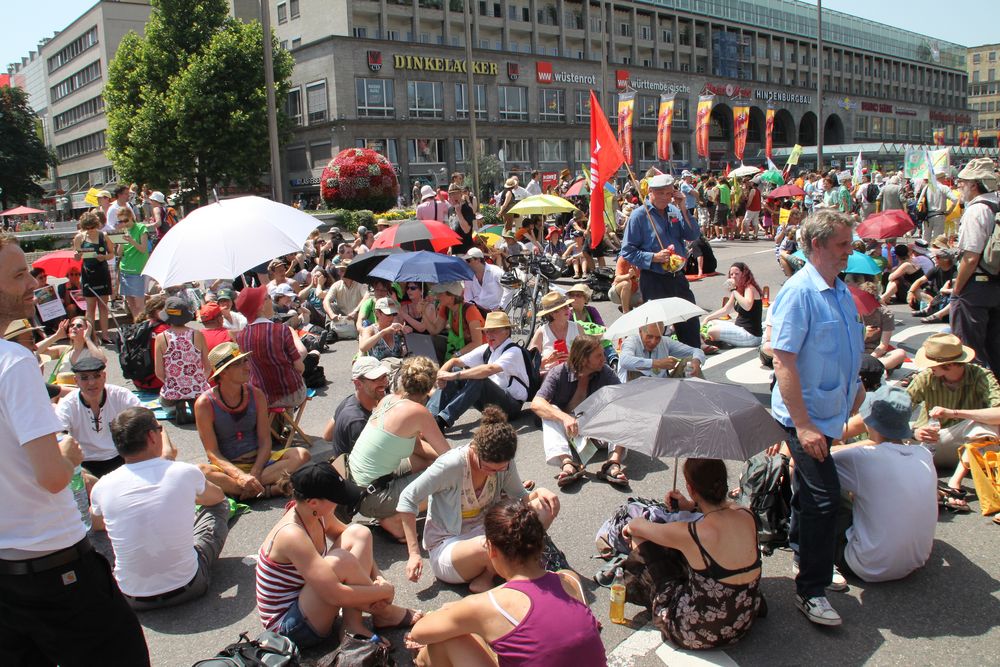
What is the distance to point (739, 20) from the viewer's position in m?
77.8

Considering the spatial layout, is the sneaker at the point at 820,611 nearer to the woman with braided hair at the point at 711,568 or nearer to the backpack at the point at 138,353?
the woman with braided hair at the point at 711,568

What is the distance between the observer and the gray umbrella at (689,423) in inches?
149

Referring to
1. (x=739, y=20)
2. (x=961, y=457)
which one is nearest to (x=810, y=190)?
(x=961, y=457)

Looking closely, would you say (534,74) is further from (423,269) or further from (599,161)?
(423,269)

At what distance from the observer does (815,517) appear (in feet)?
12.2

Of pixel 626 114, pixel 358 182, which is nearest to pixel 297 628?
pixel 626 114

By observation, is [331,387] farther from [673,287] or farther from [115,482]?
[115,482]

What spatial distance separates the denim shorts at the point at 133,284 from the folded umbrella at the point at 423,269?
5328mm

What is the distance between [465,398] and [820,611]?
3966 mm

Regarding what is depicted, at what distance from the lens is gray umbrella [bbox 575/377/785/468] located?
379cm

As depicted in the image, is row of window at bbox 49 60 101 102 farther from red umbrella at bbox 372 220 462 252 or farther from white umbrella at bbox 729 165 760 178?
red umbrella at bbox 372 220 462 252

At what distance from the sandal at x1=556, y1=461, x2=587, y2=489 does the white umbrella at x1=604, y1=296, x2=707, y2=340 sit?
4.23 ft

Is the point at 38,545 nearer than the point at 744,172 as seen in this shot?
Yes

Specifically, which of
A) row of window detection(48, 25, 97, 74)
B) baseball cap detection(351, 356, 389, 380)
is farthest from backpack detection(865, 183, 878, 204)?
row of window detection(48, 25, 97, 74)
